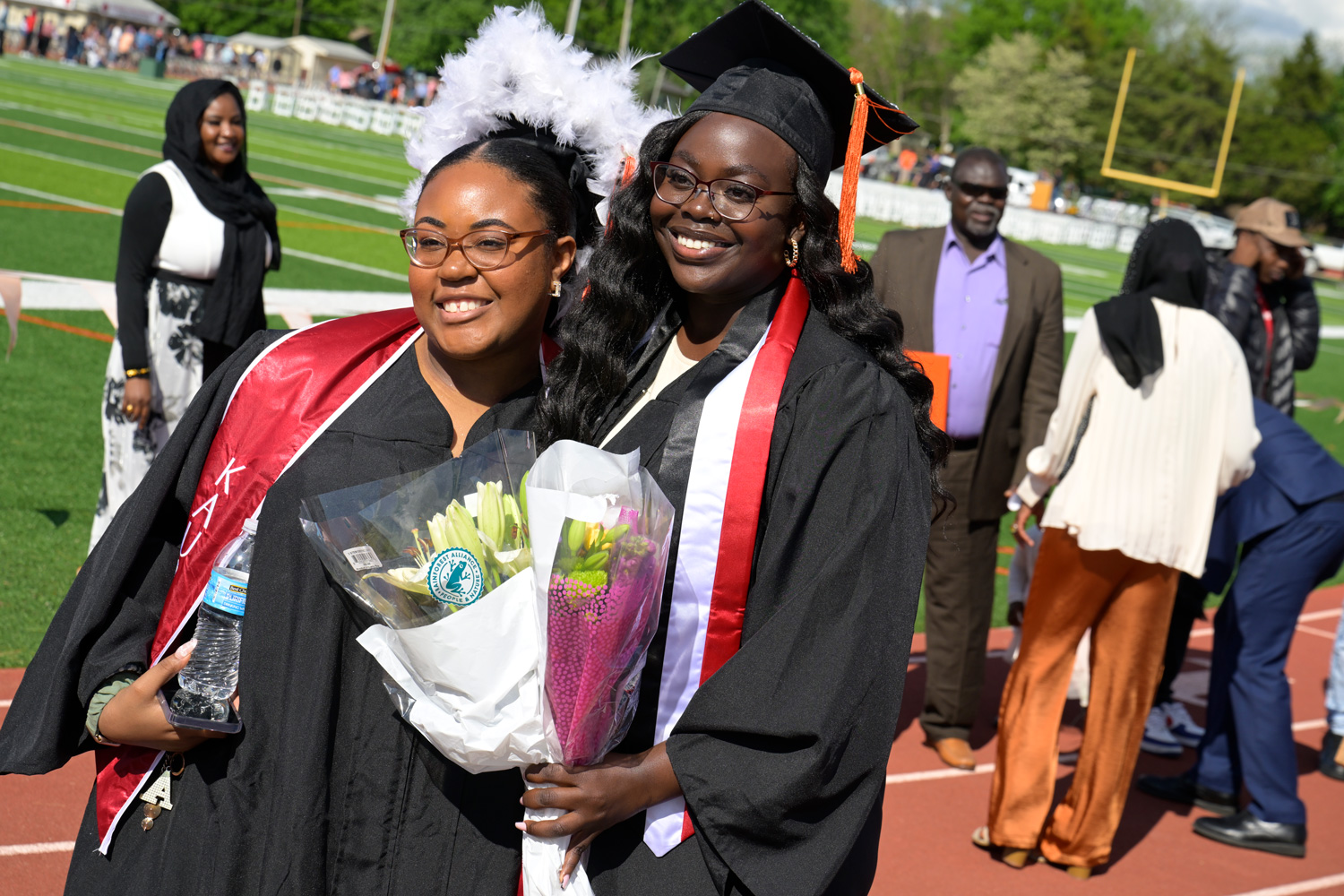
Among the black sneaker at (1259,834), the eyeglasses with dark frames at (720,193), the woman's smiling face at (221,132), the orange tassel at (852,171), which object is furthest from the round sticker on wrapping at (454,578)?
the black sneaker at (1259,834)

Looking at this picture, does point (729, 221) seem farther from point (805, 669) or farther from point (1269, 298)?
point (1269, 298)

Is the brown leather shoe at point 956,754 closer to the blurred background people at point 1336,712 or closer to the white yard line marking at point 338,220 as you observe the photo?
the blurred background people at point 1336,712

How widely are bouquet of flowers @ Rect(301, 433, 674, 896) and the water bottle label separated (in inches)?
9.3

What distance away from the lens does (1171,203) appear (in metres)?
69.9

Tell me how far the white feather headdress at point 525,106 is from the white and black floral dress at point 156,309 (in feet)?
9.85

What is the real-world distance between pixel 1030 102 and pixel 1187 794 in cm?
7109

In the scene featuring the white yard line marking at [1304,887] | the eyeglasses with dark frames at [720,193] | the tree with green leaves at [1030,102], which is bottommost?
the white yard line marking at [1304,887]

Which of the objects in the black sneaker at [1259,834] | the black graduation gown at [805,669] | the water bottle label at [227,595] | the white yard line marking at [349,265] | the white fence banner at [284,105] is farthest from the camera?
the white fence banner at [284,105]

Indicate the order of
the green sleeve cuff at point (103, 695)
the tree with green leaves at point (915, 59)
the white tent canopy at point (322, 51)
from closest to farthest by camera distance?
the green sleeve cuff at point (103, 695) < the white tent canopy at point (322, 51) < the tree with green leaves at point (915, 59)

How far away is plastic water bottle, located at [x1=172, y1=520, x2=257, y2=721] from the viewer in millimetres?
1997

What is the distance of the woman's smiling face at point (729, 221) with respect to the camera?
216 centimetres

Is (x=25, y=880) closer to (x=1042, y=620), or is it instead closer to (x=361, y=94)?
(x=1042, y=620)

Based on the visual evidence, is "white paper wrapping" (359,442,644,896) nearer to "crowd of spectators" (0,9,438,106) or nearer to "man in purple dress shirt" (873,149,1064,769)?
"man in purple dress shirt" (873,149,1064,769)

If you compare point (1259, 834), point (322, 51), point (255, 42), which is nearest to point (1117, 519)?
point (1259, 834)
